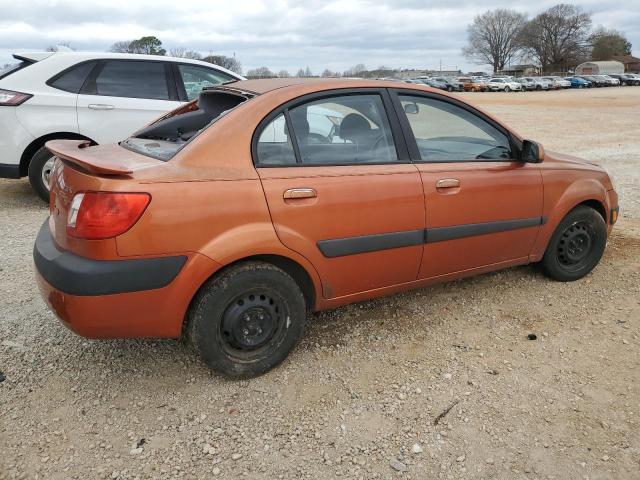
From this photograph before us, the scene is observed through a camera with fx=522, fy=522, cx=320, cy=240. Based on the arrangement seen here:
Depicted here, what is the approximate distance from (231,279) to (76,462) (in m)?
1.05

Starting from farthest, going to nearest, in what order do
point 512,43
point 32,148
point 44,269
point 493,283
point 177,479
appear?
point 512,43 → point 32,148 → point 493,283 → point 44,269 → point 177,479

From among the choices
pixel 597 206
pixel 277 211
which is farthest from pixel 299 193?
pixel 597 206

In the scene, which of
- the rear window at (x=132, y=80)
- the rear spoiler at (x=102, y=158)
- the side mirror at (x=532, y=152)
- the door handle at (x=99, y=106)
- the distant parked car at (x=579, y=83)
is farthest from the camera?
the distant parked car at (x=579, y=83)

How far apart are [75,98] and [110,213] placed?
168 inches

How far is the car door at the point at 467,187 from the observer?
3.22 meters

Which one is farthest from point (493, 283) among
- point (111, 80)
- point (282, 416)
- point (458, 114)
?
point (111, 80)

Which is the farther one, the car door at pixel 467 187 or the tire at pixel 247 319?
the car door at pixel 467 187

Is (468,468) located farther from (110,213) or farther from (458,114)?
(458,114)

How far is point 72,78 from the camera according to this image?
19.5 feet

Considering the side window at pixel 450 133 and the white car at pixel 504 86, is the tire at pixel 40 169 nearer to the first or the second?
the side window at pixel 450 133

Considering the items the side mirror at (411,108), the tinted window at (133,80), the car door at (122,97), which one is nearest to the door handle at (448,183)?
the side mirror at (411,108)

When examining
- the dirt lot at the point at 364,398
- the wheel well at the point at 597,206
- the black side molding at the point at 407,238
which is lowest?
the dirt lot at the point at 364,398

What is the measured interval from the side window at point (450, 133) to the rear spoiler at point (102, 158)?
5.28ft

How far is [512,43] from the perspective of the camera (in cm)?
10750
